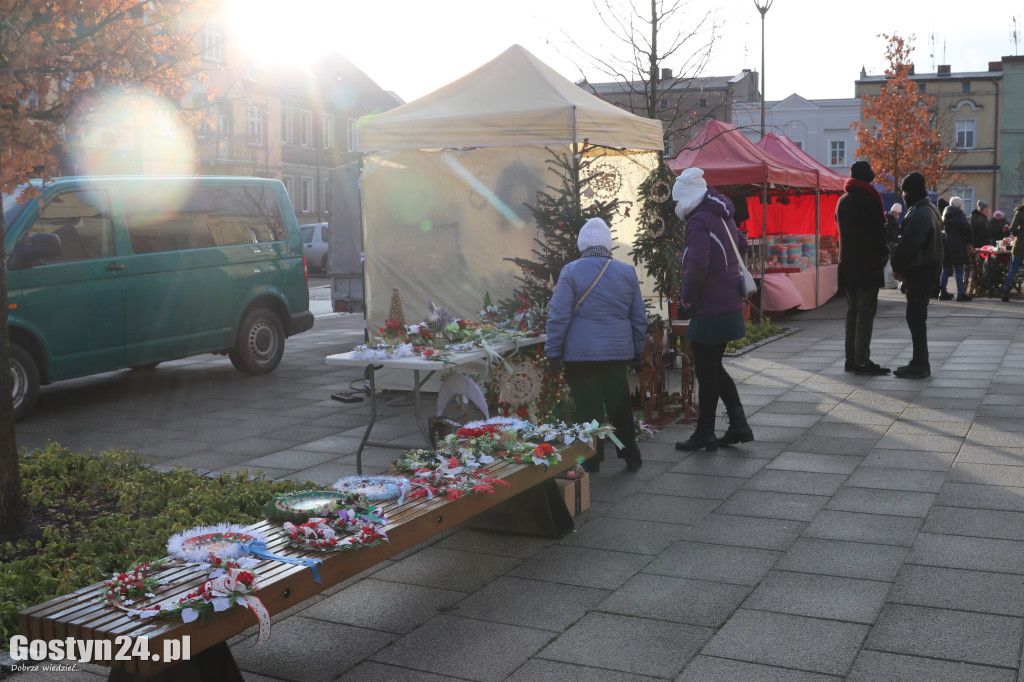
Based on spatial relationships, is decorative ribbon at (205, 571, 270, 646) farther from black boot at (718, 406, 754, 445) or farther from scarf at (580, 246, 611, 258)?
black boot at (718, 406, 754, 445)

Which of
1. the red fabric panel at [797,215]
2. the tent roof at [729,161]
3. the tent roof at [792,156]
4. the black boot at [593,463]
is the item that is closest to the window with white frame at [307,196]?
the red fabric panel at [797,215]

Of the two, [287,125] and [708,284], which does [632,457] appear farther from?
[287,125]

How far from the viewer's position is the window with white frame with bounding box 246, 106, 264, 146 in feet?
145

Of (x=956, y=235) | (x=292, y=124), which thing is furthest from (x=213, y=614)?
(x=292, y=124)

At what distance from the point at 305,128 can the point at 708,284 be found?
149 feet

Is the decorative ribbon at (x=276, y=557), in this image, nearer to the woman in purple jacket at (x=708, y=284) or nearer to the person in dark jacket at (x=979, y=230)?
the woman in purple jacket at (x=708, y=284)

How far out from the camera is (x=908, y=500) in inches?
237

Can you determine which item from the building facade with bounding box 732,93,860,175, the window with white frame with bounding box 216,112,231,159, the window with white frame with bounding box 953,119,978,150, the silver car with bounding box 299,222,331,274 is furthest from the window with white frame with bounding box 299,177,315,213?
the window with white frame with bounding box 953,119,978,150

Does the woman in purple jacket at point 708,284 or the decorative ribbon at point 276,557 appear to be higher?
the woman in purple jacket at point 708,284

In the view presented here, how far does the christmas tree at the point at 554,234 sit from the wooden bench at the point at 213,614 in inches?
170

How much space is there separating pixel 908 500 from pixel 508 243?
5.03m

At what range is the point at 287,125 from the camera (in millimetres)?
48250

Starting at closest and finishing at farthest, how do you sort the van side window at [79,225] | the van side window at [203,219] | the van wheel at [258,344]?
1. the van side window at [79,225]
2. the van side window at [203,219]
3. the van wheel at [258,344]

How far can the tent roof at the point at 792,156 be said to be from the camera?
19.4 m
